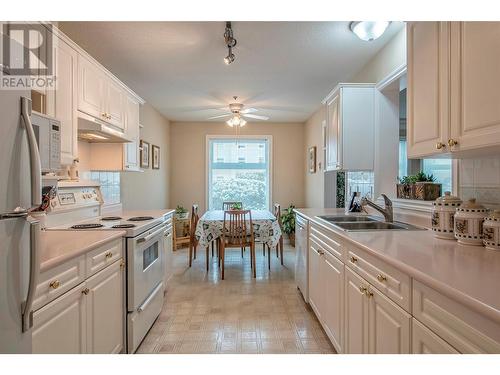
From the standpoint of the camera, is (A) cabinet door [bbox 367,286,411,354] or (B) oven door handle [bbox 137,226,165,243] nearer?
(A) cabinet door [bbox 367,286,411,354]

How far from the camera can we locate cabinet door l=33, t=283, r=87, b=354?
3.73 feet

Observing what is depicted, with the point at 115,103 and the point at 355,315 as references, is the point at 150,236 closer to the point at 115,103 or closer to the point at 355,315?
the point at 115,103

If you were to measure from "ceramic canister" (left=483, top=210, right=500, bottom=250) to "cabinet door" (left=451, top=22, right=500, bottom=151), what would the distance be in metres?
0.34

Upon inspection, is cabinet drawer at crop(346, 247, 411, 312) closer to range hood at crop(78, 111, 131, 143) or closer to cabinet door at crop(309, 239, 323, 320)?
cabinet door at crop(309, 239, 323, 320)

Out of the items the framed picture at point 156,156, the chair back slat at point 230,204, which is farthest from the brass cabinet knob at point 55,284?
the framed picture at point 156,156

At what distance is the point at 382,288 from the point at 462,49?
3.69 feet

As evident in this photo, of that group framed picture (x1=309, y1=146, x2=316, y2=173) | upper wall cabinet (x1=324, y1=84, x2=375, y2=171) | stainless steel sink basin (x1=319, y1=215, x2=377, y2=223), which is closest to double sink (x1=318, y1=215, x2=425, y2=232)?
stainless steel sink basin (x1=319, y1=215, x2=377, y2=223)

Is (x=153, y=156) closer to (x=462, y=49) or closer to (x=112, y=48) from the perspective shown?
(x=112, y=48)

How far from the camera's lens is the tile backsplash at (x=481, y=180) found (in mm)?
1447

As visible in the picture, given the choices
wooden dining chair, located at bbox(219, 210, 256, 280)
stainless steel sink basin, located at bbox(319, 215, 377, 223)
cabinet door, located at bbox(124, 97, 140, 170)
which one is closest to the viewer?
stainless steel sink basin, located at bbox(319, 215, 377, 223)

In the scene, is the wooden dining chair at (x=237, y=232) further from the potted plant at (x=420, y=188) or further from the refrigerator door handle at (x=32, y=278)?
the refrigerator door handle at (x=32, y=278)

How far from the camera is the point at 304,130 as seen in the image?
19.7 feet
